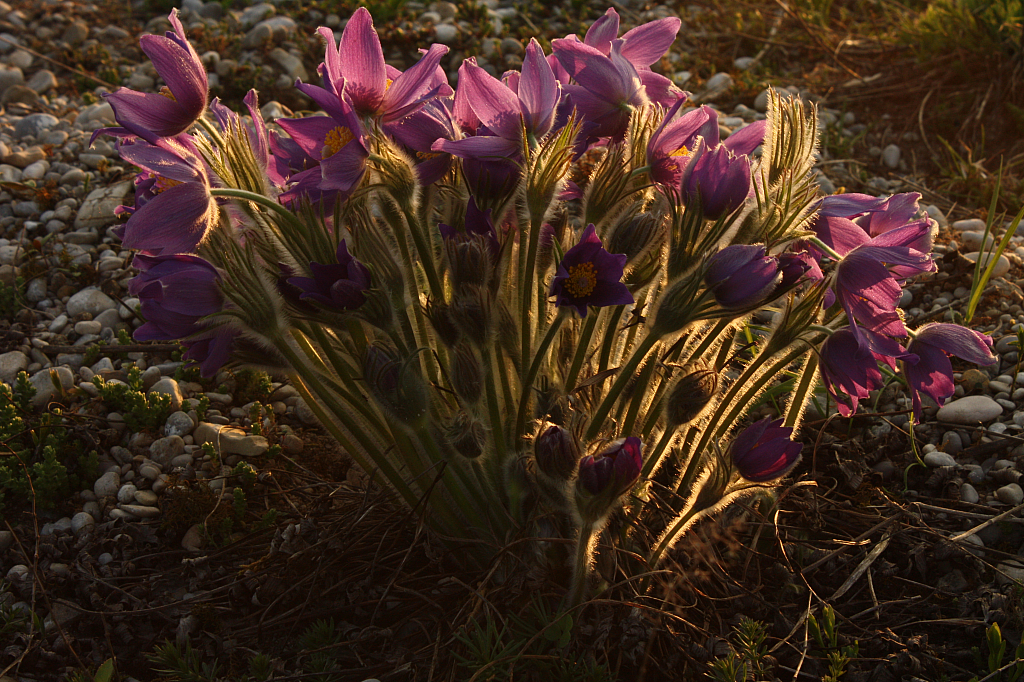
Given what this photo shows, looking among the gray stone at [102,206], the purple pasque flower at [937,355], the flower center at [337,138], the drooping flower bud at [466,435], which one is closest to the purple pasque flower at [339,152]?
the flower center at [337,138]

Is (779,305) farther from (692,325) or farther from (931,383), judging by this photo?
(931,383)

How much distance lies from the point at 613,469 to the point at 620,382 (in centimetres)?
23

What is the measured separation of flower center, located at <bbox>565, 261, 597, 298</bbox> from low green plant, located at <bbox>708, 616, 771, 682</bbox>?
692 millimetres

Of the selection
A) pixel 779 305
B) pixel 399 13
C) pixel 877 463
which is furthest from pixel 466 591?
pixel 399 13

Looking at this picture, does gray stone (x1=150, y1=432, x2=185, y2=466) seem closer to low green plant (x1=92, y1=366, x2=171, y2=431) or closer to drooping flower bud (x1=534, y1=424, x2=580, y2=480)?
low green plant (x1=92, y1=366, x2=171, y2=431)

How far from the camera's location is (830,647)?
5.24 feet

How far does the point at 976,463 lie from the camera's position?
2113 millimetres

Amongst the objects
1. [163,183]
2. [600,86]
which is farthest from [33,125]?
[600,86]

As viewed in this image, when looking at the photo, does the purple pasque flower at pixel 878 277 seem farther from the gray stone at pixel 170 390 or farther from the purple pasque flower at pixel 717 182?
the gray stone at pixel 170 390

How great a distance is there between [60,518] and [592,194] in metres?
1.57

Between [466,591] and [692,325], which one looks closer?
[692,325]

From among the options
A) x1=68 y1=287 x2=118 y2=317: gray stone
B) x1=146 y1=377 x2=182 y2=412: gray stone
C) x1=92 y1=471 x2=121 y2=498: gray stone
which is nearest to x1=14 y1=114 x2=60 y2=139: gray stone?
x1=68 y1=287 x2=118 y2=317: gray stone

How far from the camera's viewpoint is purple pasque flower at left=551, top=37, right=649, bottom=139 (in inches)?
58.2

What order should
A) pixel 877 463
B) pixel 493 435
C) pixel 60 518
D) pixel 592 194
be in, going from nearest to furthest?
pixel 592 194 → pixel 493 435 → pixel 60 518 → pixel 877 463
